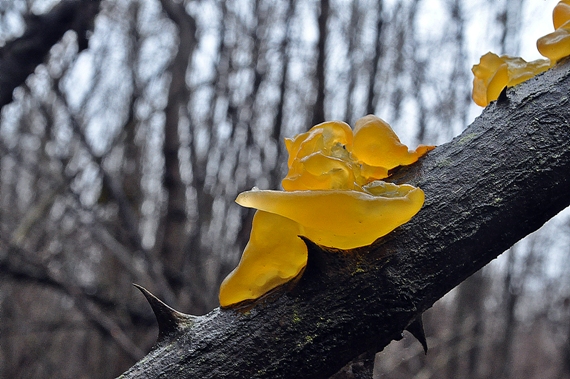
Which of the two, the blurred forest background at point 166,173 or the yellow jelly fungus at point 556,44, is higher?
the blurred forest background at point 166,173

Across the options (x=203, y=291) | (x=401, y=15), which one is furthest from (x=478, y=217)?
(x=401, y=15)

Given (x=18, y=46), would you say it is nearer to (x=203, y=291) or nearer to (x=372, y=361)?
(x=372, y=361)

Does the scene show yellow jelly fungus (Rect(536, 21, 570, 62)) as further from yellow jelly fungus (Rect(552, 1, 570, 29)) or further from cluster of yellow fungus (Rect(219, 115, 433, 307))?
cluster of yellow fungus (Rect(219, 115, 433, 307))

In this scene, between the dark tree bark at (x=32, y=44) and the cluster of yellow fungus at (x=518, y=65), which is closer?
the cluster of yellow fungus at (x=518, y=65)

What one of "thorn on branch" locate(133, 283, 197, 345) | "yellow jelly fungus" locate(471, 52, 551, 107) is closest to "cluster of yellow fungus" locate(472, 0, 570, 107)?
"yellow jelly fungus" locate(471, 52, 551, 107)

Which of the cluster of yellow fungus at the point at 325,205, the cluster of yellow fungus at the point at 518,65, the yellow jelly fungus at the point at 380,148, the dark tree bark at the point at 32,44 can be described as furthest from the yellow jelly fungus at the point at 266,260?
the dark tree bark at the point at 32,44

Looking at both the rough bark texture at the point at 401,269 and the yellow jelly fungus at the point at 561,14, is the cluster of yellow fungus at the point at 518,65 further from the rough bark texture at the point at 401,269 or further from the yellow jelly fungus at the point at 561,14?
the rough bark texture at the point at 401,269
